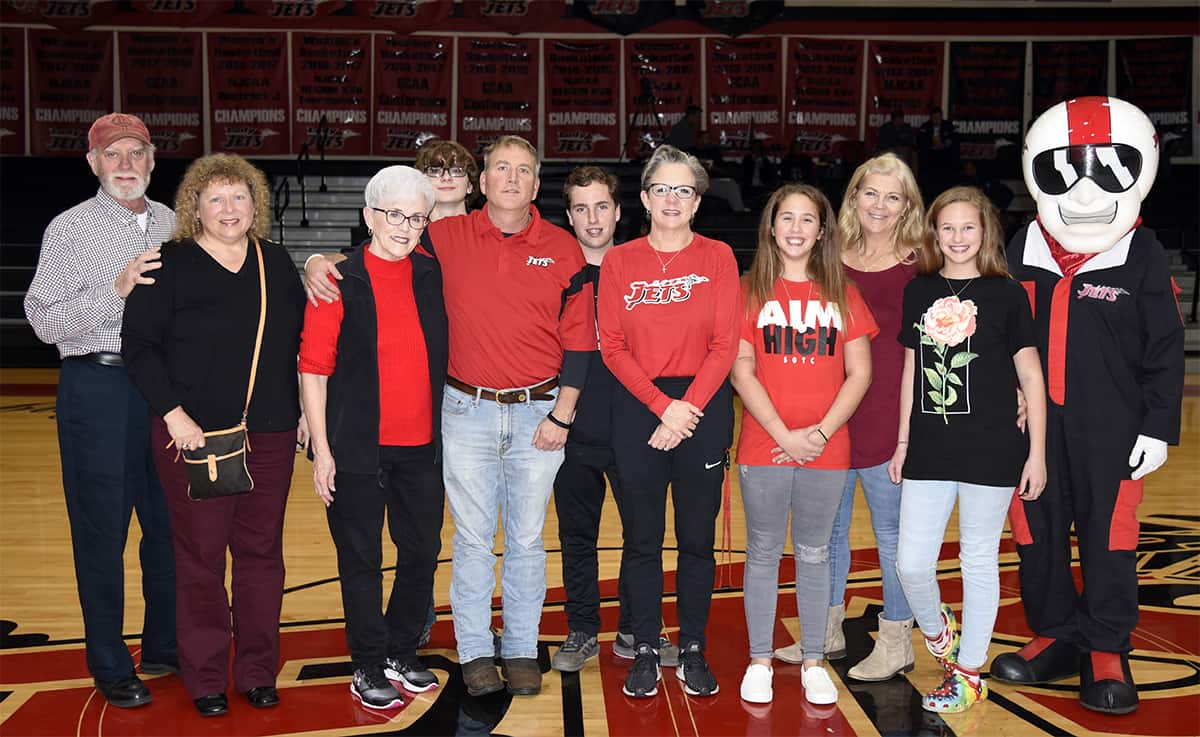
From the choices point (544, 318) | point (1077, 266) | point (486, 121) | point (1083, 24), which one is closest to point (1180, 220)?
point (1083, 24)

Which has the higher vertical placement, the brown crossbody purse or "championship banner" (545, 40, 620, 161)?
"championship banner" (545, 40, 620, 161)

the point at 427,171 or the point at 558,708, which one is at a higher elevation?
the point at 427,171

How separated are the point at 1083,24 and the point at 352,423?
1411 centimetres

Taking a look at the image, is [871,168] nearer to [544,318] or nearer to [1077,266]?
[1077,266]

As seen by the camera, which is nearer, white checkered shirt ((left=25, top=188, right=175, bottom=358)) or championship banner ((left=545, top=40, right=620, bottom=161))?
white checkered shirt ((left=25, top=188, right=175, bottom=358))

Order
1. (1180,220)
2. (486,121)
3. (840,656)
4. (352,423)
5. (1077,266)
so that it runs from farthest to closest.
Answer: (486,121) < (1180,220) < (840,656) < (1077,266) < (352,423)

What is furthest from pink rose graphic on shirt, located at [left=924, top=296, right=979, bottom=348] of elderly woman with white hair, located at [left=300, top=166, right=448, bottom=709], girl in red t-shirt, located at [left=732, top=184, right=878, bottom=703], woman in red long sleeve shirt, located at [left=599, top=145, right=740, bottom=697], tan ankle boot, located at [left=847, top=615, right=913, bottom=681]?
elderly woman with white hair, located at [left=300, top=166, right=448, bottom=709]

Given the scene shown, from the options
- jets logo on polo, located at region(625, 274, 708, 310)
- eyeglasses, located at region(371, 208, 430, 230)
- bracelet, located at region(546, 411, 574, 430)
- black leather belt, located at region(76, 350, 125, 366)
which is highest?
eyeglasses, located at region(371, 208, 430, 230)

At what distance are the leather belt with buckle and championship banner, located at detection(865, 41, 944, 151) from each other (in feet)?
40.6

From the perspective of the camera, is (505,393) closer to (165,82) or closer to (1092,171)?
(1092,171)

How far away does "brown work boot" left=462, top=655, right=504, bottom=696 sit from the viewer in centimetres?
320

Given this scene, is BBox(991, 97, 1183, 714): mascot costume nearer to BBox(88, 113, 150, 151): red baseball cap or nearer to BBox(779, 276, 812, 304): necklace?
BBox(779, 276, 812, 304): necklace

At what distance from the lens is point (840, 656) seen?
3.54 metres

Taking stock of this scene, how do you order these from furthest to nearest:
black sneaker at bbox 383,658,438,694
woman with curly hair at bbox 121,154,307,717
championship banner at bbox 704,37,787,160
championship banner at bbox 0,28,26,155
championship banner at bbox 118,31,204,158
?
1. championship banner at bbox 704,37,787,160
2. championship banner at bbox 118,31,204,158
3. championship banner at bbox 0,28,26,155
4. black sneaker at bbox 383,658,438,694
5. woman with curly hair at bbox 121,154,307,717
